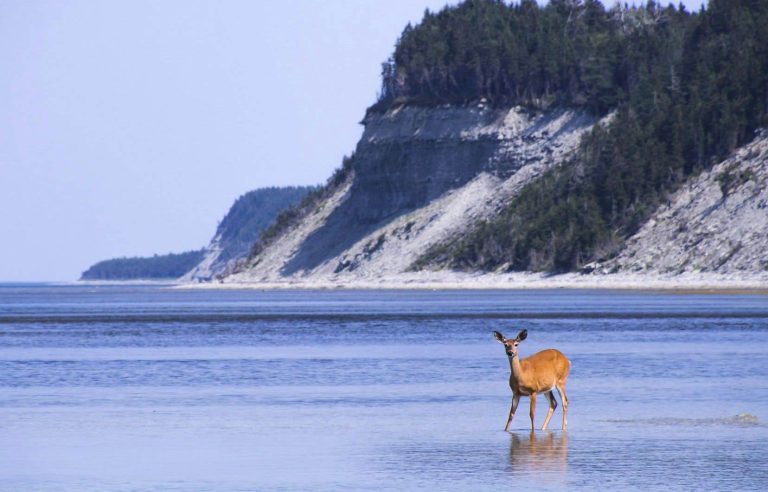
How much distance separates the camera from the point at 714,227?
109375 mm

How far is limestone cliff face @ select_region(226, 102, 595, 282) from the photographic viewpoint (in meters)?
145

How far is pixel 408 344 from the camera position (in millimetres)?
52656

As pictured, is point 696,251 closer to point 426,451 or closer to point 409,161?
point 409,161

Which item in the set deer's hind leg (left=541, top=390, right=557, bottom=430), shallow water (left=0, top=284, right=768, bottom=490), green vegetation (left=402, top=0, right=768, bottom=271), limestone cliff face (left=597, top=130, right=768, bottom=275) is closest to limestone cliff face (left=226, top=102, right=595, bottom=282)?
green vegetation (left=402, top=0, right=768, bottom=271)

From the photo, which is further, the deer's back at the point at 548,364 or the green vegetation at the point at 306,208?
the green vegetation at the point at 306,208

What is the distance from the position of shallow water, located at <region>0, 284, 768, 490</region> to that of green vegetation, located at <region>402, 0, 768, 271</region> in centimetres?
6487

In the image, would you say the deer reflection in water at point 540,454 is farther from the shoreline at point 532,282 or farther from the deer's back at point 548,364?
the shoreline at point 532,282

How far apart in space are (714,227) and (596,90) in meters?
40.5

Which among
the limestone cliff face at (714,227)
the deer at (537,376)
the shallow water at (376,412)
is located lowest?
the shallow water at (376,412)

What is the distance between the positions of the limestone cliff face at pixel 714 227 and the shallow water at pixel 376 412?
1820 inches

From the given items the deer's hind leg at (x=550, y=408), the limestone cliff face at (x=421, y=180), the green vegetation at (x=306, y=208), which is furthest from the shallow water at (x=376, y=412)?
the green vegetation at (x=306, y=208)

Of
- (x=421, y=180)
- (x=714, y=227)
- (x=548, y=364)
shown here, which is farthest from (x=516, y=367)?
(x=421, y=180)

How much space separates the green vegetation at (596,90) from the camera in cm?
12369

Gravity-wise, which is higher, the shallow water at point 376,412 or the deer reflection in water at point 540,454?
the shallow water at point 376,412
